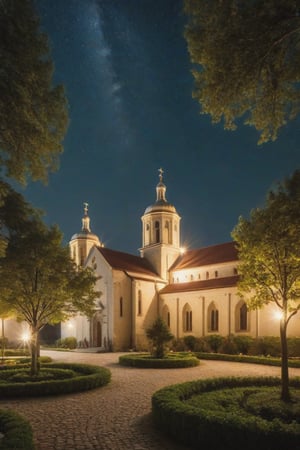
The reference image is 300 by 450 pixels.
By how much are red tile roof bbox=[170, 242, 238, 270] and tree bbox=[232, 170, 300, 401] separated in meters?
27.3

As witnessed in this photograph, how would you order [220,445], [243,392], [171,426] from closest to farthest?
1. [220,445]
2. [171,426]
3. [243,392]

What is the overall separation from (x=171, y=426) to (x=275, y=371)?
563 inches

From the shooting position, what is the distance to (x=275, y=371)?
840 inches

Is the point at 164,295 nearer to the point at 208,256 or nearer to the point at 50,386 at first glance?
the point at 208,256

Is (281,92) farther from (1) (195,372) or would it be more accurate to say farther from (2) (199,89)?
(1) (195,372)

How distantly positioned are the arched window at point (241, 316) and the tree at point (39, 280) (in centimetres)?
1967

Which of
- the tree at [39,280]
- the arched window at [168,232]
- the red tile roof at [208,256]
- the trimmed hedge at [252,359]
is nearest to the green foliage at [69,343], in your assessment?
the red tile roof at [208,256]

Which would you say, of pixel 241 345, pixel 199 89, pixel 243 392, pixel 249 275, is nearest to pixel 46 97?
pixel 199 89

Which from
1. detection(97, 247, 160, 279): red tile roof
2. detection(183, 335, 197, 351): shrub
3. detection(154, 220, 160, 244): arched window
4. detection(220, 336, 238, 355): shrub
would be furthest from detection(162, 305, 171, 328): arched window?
detection(220, 336, 238, 355): shrub

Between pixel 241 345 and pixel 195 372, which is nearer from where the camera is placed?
pixel 195 372

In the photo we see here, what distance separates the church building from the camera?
35938 mm

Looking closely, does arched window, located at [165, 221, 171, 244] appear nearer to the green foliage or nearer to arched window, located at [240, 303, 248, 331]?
arched window, located at [240, 303, 248, 331]

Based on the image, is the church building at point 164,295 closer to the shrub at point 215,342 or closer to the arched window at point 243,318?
the arched window at point 243,318

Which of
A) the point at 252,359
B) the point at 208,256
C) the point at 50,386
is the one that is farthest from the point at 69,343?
the point at 50,386
